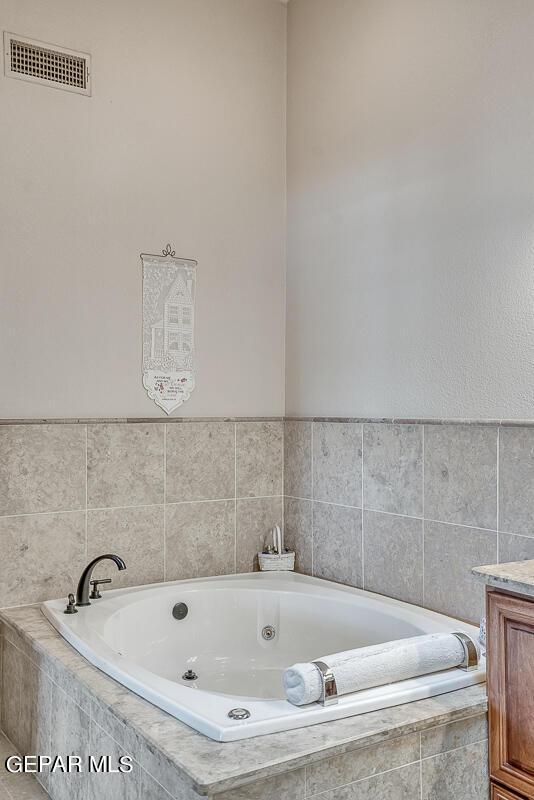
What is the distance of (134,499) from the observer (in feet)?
10.0

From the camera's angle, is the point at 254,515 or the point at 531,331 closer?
the point at 531,331

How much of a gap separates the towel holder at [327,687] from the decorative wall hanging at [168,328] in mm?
1583

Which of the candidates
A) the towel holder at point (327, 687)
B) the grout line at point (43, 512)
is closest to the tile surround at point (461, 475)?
the towel holder at point (327, 687)

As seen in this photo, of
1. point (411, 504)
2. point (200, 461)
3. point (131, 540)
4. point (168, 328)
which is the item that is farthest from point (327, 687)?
point (168, 328)

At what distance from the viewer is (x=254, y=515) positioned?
339 cm

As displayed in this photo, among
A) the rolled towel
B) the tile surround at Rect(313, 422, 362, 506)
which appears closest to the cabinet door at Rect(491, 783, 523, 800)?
the rolled towel

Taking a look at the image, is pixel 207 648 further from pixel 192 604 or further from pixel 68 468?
pixel 68 468

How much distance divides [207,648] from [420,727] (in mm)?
1330

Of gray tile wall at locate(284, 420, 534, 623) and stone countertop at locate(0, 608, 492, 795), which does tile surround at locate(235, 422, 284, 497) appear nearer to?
gray tile wall at locate(284, 420, 534, 623)

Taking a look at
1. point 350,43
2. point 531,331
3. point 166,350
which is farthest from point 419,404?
point 350,43

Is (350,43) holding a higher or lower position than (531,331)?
higher

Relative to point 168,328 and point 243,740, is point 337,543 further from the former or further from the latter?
point 243,740

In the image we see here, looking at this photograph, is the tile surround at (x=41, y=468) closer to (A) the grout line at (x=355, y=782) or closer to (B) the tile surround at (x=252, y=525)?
(B) the tile surround at (x=252, y=525)

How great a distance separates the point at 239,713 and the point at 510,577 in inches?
28.7
